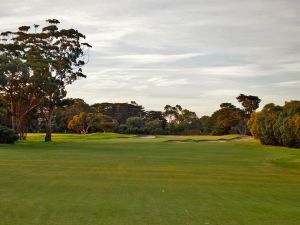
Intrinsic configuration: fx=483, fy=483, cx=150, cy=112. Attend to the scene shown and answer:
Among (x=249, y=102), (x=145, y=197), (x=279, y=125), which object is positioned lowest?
(x=145, y=197)

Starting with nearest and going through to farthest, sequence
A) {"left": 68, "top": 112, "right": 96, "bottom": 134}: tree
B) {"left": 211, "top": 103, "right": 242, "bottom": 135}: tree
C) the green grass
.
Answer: the green grass < {"left": 211, "top": 103, "right": 242, "bottom": 135}: tree < {"left": 68, "top": 112, "right": 96, "bottom": 134}: tree

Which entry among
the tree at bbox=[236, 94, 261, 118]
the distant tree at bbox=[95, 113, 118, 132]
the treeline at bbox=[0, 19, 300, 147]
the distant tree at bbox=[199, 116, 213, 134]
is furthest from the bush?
the distant tree at bbox=[199, 116, 213, 134]

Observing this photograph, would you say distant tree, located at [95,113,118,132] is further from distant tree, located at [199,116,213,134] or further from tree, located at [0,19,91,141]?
tree, located at [0,19,91,141]

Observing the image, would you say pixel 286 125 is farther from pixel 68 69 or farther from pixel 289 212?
pixel 289 212

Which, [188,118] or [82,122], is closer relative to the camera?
[82,122]

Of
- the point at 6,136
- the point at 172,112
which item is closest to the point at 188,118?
the point at 172,112

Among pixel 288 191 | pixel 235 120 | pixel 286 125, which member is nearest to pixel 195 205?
pixel 288 191

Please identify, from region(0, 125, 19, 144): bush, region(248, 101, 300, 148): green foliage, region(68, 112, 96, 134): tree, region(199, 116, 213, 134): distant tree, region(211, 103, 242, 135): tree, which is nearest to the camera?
region(248, 101, 300, 148): green foliage

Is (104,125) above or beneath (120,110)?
beneath

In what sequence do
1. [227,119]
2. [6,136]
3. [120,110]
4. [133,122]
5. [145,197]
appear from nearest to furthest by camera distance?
1. [145,197]
2. [6,136]
3. [227,119]
4. [133,122]
5. [120,110]

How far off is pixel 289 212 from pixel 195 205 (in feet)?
7.65

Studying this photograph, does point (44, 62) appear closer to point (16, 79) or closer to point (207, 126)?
point (16, 79)

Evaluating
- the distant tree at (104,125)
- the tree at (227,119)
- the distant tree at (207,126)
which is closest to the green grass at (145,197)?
the tree at (227,119)

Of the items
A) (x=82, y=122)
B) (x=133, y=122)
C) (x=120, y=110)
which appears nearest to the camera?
(x=82, y=122)
